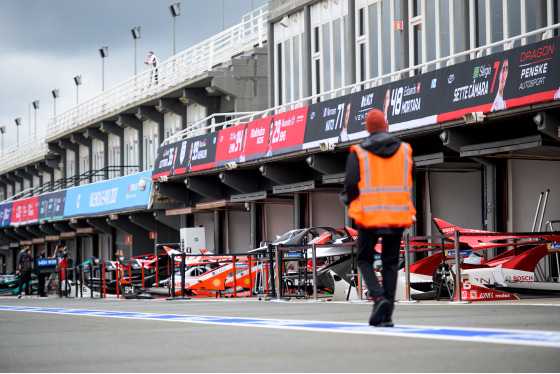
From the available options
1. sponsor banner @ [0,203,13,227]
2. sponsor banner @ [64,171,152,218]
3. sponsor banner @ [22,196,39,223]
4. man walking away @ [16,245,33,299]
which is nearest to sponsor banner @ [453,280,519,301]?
man walking away @ [16,245,33,299]

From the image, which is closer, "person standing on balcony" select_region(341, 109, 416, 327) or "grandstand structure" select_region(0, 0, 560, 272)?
"person standing on balcony" select_region(341, 109, 416, 327)

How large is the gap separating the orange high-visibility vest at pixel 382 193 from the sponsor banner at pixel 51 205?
40855 millimetres

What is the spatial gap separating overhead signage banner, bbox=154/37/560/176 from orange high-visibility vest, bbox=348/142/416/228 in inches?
375

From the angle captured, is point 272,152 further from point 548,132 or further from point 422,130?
point 548,132

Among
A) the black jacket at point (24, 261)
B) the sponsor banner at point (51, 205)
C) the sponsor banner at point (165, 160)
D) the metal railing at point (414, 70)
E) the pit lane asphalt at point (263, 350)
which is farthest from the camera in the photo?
the sponsor banner at point (51, 205)

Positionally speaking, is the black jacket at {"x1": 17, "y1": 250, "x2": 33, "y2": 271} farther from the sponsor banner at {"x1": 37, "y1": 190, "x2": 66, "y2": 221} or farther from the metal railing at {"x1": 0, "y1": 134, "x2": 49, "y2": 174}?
the metal railing at {"x1": 0, "y1": 134, "x2": 49, "y2": 174}

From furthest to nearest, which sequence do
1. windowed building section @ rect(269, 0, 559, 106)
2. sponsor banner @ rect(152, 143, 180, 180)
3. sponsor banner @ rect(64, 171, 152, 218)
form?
sponsor banner @ rect(64, 171, 152, 218)
sponsor banner @ rect(152, 143, 180, 180)
windowed building section @ rect(269, 0, 559, 106)

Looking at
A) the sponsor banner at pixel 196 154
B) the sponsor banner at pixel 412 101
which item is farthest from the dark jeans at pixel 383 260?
the sponsor banner at pixel 196 154

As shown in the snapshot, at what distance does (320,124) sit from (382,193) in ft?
56.3

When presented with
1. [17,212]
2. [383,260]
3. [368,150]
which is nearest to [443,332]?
[383,260]

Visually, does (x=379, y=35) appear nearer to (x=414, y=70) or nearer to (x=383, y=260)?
(x=414, y=70)

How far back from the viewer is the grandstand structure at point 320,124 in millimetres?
19656

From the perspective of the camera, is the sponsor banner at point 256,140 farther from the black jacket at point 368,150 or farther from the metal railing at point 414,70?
the black jacket at point 368,150

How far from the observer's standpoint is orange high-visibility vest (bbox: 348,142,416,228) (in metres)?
7.84
